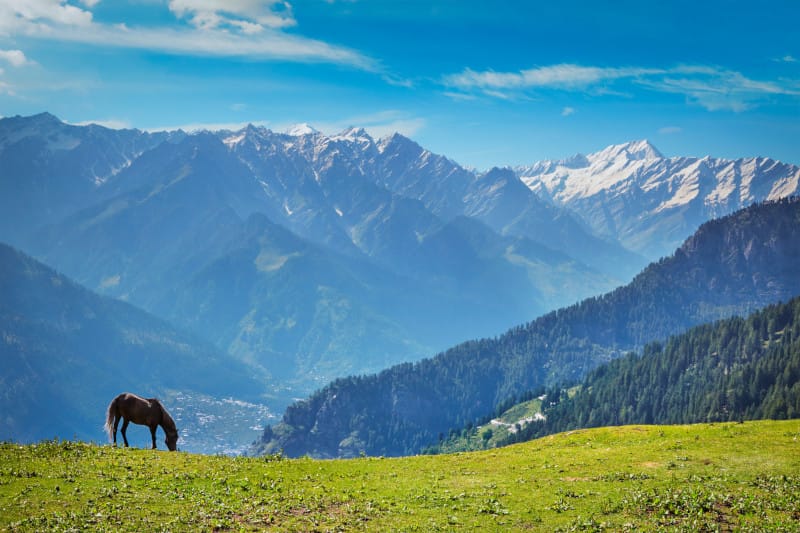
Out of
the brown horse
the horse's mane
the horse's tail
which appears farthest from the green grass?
the horse's mane

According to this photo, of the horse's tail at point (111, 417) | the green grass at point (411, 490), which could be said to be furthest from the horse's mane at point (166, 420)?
the green grass at point (411, 490)

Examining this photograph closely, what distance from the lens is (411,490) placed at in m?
42.6

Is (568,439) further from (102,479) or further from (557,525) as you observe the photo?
(102,479)

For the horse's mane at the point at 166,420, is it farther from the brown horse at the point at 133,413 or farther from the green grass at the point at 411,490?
the green grass at the point at 411,490

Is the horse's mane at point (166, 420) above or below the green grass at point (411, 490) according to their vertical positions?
above

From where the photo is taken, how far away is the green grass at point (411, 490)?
3384 centimetres

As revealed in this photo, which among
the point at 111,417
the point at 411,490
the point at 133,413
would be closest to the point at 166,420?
the point at 133,413

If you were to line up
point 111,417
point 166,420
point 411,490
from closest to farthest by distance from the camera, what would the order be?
point 411,490 < point 111,417 < point 166,420

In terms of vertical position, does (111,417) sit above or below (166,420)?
above

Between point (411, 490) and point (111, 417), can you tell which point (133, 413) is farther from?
point (411, 490)

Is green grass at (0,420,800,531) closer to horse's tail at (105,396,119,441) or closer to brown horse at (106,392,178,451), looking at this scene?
brown horse at (106,392,178,451)

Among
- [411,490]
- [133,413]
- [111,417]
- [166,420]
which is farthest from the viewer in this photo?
[166,420]

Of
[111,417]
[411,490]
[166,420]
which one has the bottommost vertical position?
[411,490]

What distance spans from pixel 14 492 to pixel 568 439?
47.1 m
